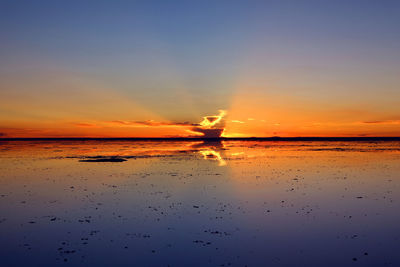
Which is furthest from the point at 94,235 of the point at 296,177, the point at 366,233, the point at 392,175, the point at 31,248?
the point at 392,175

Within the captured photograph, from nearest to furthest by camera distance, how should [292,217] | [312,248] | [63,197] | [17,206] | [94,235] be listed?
[312,248] → [94,235] → [292,217] → [17,206] → [63,197]

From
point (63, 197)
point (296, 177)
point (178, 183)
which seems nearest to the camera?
point (63, 197)

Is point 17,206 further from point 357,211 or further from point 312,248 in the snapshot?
point 357,211

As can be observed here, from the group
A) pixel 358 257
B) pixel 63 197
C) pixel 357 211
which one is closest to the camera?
pixel 358 257

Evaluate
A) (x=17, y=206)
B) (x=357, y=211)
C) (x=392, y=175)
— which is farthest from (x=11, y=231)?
(x=392, y=175)

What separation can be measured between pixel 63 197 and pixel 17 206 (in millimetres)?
3642

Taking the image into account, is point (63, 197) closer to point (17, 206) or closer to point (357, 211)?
point (17, 206)

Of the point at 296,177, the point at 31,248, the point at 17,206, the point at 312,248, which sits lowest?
the point at 31,248

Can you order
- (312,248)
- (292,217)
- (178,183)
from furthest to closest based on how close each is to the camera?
(178,183) < (292,217) < (312,248)

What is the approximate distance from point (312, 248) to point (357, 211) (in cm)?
830

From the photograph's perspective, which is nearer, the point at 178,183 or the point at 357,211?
the point at 357,211

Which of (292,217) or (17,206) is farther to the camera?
(17,206)

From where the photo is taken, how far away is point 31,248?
15039mm

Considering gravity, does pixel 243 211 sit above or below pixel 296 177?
below
